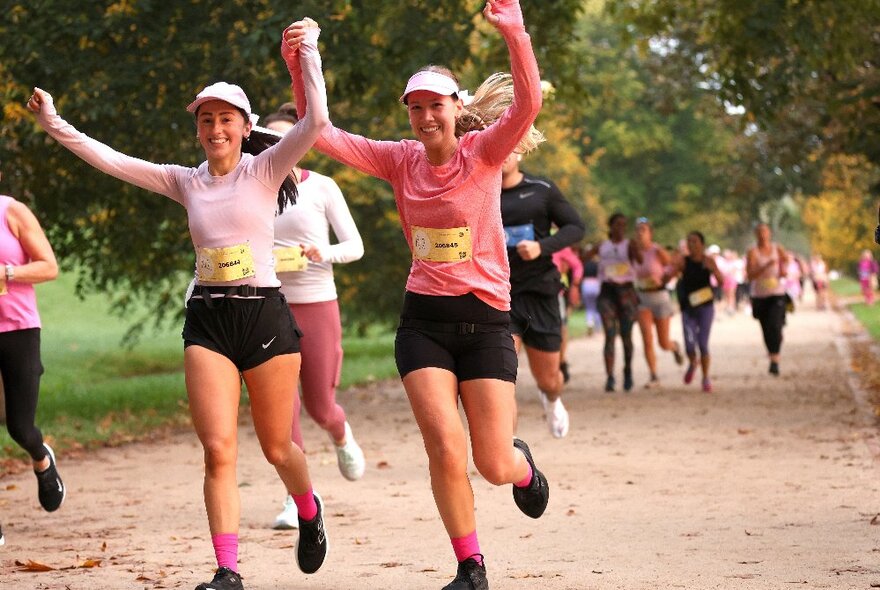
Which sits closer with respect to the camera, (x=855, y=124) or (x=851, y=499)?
(x=851, y=499)

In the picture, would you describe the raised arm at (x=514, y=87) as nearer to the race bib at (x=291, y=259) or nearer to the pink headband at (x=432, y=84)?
the pink headband at (x=432, y=84)

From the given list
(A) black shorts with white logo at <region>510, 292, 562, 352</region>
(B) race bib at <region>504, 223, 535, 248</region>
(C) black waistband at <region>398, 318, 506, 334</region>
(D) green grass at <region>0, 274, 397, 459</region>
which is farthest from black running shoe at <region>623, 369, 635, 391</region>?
(C) black waistband at <region>398, 318, 506, 334</region>

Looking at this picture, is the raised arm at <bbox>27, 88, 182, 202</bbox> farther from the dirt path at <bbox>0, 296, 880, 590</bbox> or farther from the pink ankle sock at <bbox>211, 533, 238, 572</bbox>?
the dirt path at <bbox>0, 296, 880, 590</bbox>

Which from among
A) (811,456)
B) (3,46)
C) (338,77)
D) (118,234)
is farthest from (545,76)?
(811,456)

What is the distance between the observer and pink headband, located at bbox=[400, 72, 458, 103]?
6.43 metres

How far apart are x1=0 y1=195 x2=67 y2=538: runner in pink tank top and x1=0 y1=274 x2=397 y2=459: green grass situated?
441cm

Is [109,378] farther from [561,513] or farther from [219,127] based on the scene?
[219,127]

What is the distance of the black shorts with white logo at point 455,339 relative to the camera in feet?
21.6

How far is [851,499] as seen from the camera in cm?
942

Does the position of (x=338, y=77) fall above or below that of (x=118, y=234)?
above

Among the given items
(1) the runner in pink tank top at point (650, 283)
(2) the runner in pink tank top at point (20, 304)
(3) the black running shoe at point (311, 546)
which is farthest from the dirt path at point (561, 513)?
(1) the runner in pink tank top at point (650, 283)

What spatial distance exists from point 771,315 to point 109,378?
10.5 metres

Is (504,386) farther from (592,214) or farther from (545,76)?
(592,214)

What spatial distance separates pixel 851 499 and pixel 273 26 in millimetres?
6488
